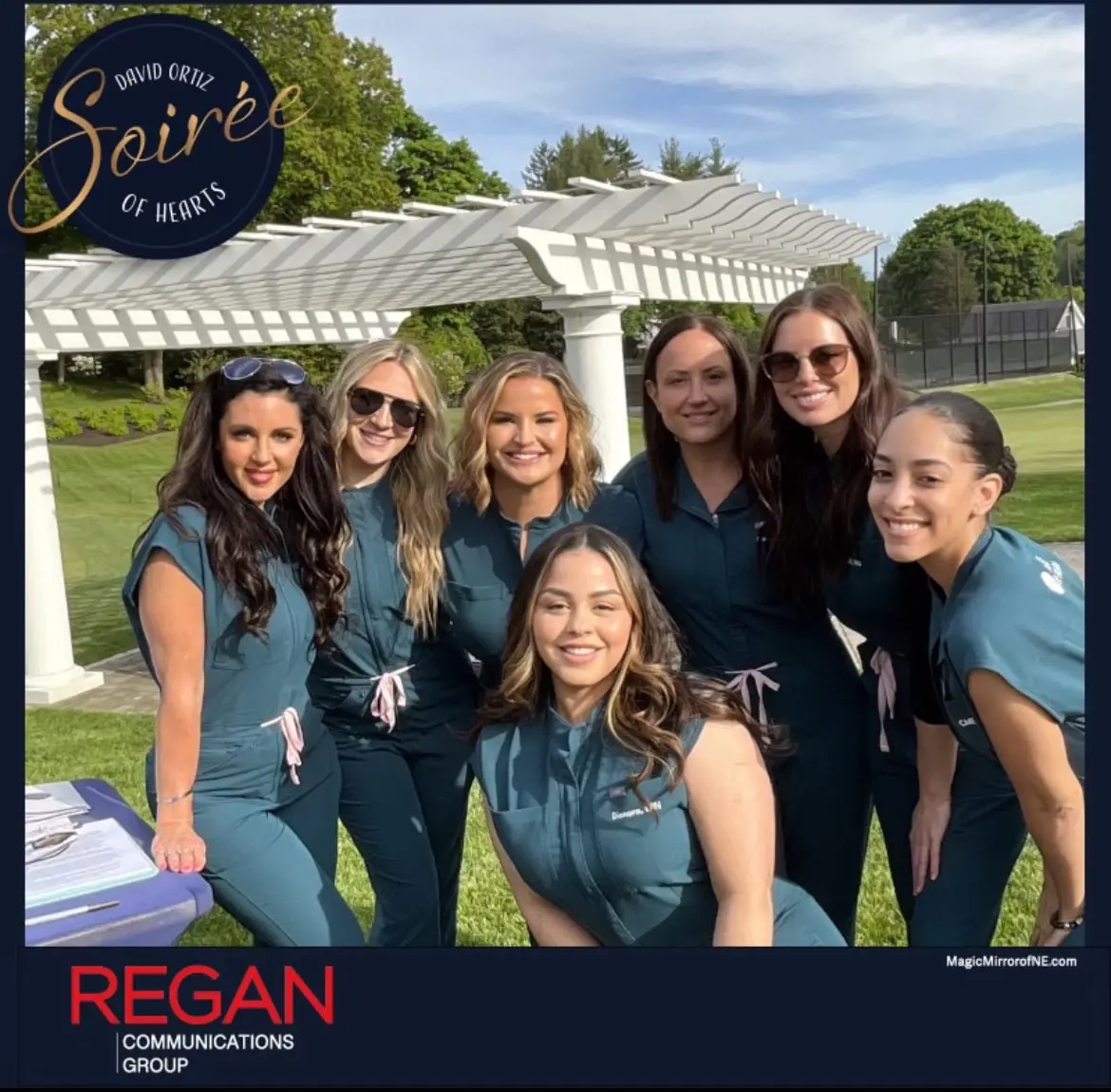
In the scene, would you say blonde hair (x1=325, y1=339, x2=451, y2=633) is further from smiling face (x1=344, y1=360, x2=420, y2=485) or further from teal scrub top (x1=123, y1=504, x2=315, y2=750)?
teal scrub top (x1=123, y1=504, x2=315, y2=750)

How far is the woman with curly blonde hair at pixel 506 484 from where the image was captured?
2.59m

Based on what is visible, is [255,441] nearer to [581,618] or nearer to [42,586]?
[581,618]

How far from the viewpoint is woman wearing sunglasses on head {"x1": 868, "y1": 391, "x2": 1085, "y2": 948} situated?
2.03 m

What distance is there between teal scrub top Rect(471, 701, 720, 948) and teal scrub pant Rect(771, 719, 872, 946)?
1.59 ft

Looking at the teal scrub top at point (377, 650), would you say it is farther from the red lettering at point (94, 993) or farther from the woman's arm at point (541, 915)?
the red lettering at point (94, 993)

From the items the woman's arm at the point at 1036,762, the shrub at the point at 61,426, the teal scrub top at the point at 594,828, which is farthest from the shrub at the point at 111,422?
the woman's arm at the point at 1036,762

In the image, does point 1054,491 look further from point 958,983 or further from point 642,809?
point 642,809

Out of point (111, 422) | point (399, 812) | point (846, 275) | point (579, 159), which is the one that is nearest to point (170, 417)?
point (111, 422)

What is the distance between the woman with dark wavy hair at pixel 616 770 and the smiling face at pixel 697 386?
0.49m

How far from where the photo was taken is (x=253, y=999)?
2.48 meters

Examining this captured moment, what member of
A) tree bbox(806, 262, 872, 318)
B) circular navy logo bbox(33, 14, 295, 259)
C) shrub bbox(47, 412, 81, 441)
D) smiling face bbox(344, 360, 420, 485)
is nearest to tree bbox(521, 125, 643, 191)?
tree bbox(806, 262, 872, 318)
